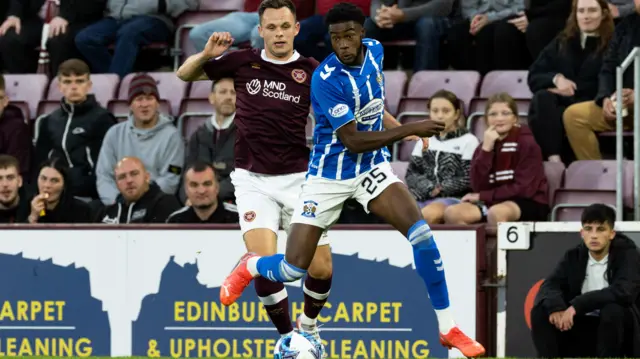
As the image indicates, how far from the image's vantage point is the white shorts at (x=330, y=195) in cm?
800

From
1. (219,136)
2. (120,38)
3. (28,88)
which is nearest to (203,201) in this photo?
(219,136)

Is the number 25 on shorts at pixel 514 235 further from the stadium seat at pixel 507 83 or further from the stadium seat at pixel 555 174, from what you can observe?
the stadium seat at pixel 507 83

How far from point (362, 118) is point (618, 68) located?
384 cm

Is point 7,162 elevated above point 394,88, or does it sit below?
below

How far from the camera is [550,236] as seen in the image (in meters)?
10.3

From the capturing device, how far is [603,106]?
1163 cm

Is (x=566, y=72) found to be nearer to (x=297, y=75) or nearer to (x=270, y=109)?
(x=297, y=75)

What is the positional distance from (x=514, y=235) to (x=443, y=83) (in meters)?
3.09

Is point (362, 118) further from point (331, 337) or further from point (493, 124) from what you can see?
point (493, 124)

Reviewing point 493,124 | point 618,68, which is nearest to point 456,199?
point 493,124

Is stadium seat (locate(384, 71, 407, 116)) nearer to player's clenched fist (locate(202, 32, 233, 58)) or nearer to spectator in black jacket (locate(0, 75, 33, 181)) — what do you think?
spectator in black jacket (locate(0, 75, 33, 181))

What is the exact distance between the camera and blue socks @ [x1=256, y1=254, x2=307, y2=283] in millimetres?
8031

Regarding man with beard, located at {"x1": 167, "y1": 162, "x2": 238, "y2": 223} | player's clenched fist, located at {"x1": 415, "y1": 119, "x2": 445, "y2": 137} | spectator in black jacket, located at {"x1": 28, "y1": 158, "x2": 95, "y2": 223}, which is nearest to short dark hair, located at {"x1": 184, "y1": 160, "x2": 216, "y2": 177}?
man with beard, located at {"x1": 167, "y1": 162, "x2": 238, "y2": 223}

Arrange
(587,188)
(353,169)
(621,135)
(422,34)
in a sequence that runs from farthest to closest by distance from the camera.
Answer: (422,34)
(587,188)
(621,135)
(353,169)
